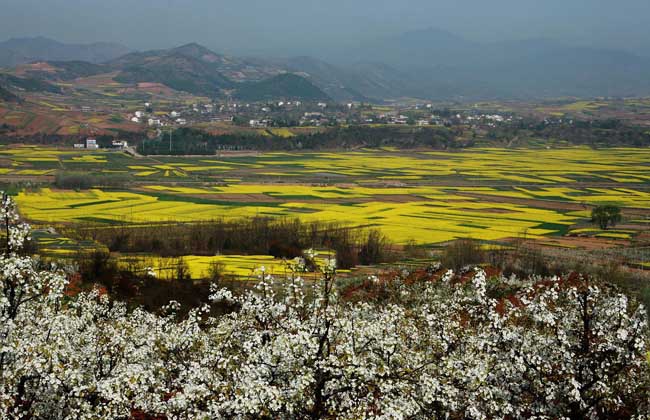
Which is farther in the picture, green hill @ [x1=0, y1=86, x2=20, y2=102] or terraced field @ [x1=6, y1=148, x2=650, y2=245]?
green hill @ [x1=0, y1=86, x2=20, y2=102]

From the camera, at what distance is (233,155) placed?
155m

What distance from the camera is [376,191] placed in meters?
101

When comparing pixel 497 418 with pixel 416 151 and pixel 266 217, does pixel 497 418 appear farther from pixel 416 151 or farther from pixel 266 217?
pixel 416 151

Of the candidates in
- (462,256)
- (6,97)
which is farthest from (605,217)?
(6,97)

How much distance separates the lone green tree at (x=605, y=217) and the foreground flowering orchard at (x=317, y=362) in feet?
197

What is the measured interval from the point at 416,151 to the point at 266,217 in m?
103

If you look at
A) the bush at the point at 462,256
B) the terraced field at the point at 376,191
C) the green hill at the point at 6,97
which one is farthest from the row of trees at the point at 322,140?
the bush at the point at 462,256

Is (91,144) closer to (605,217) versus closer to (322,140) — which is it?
(322,140)

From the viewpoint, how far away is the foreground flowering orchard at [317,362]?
12.4 meters

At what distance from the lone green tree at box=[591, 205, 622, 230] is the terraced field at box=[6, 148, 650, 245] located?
1479 mm

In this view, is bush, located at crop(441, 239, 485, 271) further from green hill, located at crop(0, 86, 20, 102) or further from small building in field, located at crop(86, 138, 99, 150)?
green hill, located at crop(0, 86, 20, 102)

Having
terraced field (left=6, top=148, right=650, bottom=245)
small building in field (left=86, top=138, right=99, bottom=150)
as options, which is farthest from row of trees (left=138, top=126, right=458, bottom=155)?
terraced field (left=6, top=148, right=650, bottom=245)

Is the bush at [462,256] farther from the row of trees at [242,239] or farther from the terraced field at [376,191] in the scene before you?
the terraced field at [376,191]

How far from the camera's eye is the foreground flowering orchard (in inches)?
489
